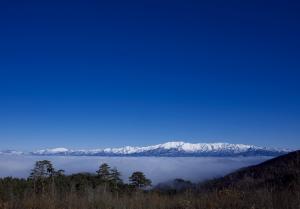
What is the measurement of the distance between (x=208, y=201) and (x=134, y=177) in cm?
2249

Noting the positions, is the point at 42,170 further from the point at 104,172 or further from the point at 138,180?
the point at 138,180

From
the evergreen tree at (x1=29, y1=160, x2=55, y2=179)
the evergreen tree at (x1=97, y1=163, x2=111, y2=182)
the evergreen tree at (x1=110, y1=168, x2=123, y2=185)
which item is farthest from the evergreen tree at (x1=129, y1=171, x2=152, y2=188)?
the evergreen tree at (x1=29, y1=160, x2=55, y2=179)

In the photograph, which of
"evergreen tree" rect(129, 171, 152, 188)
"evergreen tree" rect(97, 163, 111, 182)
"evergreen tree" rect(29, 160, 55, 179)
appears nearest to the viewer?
"evergreen tree" rect(29, 160, 55, 179)

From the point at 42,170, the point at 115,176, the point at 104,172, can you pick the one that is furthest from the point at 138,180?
the point at 42,170

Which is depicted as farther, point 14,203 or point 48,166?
point 48,166

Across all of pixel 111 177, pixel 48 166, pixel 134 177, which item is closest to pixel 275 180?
pixel 48 166

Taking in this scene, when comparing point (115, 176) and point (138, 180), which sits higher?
point (115, 176)

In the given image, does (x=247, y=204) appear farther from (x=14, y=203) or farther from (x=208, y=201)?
(x=14, y=203)

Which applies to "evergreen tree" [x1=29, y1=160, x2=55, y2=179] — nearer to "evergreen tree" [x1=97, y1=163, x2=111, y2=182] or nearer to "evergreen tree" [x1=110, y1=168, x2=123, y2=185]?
"evergreen tree" [x1=97, y1=163, x2=111, y2=182]

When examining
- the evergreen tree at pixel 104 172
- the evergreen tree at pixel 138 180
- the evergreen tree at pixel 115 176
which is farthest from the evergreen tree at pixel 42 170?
the evergreen tree at pixel 138 180

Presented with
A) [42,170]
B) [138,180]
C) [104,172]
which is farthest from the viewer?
[138,180]

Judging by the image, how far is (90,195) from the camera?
9547 mm

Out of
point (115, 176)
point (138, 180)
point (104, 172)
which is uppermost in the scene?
point (104, 172)

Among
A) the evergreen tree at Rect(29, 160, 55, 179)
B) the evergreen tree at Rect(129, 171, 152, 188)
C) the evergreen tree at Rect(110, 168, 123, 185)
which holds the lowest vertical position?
the evergreen tree at Rect(129, 171, 152, 188)
